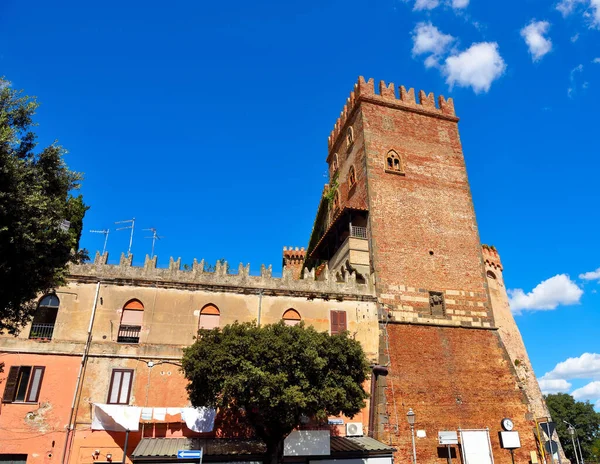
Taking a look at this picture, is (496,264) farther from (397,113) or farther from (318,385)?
(318,385)

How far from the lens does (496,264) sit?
36188mm

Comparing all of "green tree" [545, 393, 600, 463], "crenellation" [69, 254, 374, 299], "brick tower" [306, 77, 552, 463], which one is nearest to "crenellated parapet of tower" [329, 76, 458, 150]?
"brick tower" [306, 77, 552, 463]

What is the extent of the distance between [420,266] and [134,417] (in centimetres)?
1625

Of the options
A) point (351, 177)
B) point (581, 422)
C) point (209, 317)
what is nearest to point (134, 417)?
point (209, 317)

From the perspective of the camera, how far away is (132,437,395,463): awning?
17.2 meters

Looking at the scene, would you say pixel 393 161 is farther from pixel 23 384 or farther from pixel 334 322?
pixel 23 384

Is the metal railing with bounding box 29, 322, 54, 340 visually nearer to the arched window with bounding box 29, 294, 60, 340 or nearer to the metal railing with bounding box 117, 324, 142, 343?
the arched window with bounding box 29, 294, 60, 340

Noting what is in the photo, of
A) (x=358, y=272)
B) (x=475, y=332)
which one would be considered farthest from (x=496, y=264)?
(x=358, y=272)

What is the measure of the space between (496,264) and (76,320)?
3052cm

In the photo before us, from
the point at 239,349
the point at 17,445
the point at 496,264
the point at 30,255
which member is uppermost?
the point at 496,264

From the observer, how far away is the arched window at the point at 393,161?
91.4 feet

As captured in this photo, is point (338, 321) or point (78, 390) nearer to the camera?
point (78, 390)

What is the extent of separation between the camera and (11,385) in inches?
730

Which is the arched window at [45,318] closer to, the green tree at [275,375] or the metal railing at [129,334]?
the metal railing at [129,334]
